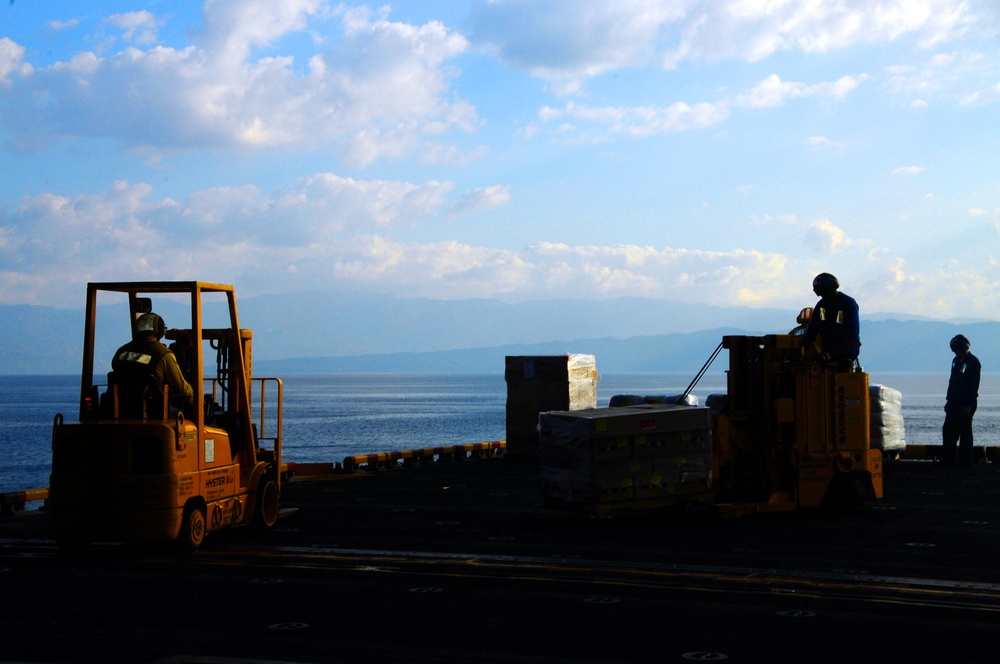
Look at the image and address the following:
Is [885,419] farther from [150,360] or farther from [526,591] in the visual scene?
[150,360]

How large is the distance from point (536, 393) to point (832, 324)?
1081 cm

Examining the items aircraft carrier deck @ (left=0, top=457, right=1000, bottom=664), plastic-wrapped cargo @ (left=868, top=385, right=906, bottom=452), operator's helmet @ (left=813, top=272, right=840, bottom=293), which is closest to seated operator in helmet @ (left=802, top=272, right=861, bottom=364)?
operator's helmet @ (left=813, top=272, right=840, bottom=293)

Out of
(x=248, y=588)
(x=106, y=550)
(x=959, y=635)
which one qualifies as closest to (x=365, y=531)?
(x=106, y=550)

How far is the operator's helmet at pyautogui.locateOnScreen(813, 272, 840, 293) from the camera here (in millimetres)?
13469

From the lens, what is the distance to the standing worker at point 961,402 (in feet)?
67.2

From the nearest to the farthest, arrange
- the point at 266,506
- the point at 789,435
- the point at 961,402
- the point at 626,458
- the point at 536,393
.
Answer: the point at 266,506 → the point at 626,458 → the point at 789,435 → the point at 961,402 → the point at 536,393

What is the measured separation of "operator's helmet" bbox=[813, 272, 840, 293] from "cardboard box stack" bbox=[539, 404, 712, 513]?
210 cm

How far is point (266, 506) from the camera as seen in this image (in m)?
12.4

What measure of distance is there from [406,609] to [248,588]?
1.57m

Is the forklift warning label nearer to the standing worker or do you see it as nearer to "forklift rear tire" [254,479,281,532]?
"forklift rear tire" [254,479,281,532]

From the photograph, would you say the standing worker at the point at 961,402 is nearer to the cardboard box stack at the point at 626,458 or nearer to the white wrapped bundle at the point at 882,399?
the white wrapped bundle at the point at 882,399

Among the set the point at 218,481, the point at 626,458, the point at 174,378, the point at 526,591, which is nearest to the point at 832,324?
the point at 626,458

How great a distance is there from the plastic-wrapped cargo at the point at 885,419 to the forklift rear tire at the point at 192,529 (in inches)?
588

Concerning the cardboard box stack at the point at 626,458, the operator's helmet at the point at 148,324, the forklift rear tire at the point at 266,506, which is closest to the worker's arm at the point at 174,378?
the operator's helmet at the point at 148,324
